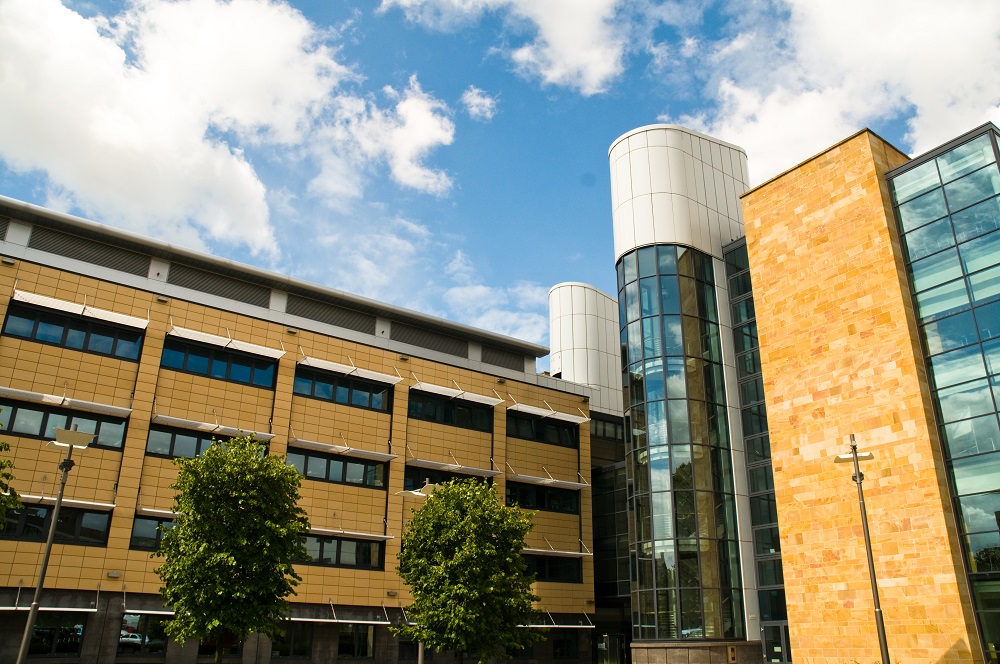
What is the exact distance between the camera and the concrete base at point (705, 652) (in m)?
36.0

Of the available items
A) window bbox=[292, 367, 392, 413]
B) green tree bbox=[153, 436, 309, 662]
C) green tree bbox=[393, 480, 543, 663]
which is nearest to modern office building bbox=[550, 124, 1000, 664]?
green tree bbox=[393, 480, 543, 663]

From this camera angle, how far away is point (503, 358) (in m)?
52.1

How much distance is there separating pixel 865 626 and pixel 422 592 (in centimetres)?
1762

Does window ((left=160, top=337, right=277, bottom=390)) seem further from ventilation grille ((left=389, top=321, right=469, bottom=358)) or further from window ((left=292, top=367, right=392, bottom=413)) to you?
ventilation grille ((left=389, top=321, right=469, bottom=358))

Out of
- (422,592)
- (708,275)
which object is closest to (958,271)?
(708,275)

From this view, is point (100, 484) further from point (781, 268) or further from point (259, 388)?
point (781, 268)

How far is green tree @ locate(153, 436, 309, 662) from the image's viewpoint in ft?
91.4

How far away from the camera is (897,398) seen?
1260 inches

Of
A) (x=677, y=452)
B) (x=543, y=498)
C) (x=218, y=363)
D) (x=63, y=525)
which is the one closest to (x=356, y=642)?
(x=543, y=498)

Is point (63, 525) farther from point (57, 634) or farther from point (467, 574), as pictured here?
point (467, 574)

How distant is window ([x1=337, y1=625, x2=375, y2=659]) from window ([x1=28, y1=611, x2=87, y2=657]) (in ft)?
37.9

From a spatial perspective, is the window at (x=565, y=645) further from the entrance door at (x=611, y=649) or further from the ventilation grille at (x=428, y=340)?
the ventilation grille at (x=428, y=340)

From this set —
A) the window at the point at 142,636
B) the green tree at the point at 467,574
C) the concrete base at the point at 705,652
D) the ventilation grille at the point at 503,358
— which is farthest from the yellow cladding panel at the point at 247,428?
the concrete base at the point at 705,652

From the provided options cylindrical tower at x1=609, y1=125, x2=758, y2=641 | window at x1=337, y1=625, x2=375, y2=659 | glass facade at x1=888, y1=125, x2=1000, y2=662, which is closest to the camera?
glass facade at x1=888, y1=125, x2=1000, y2=662
